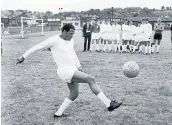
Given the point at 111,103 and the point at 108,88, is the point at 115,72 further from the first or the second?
the point at 111,103

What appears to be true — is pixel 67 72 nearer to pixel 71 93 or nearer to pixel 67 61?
pixel 67 61

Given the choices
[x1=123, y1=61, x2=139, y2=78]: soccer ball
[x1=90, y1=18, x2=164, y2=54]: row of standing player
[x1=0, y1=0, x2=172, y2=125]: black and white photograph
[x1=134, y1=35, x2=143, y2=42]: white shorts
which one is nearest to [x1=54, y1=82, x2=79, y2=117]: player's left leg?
[x1=0, y1=0, x2=172, y2=125]: black and white photograph

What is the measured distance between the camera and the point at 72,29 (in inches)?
209

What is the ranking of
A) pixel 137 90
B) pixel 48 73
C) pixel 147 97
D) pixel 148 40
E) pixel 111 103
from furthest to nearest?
1. pixel 148 40
2. pixel 48 73
3. pixel 137 90
4. pixel 147 97
5. pixel 111 103

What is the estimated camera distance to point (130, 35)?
17.0 m

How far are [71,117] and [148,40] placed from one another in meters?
11.7

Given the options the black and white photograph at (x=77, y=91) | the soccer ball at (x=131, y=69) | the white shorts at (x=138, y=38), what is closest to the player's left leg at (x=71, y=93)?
the black and white photograph at (x=77, y=91)

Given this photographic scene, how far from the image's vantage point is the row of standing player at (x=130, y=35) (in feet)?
54.2

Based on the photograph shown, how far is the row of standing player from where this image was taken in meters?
16.5

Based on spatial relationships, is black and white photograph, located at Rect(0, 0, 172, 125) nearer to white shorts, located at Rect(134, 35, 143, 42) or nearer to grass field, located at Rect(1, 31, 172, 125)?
grass field, located at Rect(1, 31, 172, 125)

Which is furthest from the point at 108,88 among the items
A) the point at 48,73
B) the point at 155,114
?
the point at 48,73

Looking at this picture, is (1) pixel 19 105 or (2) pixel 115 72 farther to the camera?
(2) pixel 115 72

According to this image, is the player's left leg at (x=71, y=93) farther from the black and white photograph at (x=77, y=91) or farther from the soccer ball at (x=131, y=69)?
the soccer ball at (x=131, y=69)

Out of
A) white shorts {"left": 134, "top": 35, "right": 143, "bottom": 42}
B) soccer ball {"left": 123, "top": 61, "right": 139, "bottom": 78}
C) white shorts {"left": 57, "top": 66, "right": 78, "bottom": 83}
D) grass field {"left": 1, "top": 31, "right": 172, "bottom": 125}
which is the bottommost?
grass field {"left": 1, "top": 31, "right": 172, "bottom": 125}
